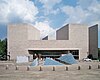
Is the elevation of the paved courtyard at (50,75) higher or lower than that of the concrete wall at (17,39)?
lower

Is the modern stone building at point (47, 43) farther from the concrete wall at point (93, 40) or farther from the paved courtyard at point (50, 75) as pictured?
the paved courtyard at point (50, 75)

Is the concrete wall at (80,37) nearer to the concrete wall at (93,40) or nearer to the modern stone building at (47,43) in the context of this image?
the modern stone building at (47,43)

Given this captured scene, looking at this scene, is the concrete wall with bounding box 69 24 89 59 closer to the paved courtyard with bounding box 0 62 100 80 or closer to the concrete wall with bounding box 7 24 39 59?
the concrete wall with bounding box 7 24 39 59

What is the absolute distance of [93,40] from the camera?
117312mm

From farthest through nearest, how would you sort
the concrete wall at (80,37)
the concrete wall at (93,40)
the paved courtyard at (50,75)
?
the concrete wall at (93,40) < the concrete wall at (80,37) < the paved courtyard at (50,75)

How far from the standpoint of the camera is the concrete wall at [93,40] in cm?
11325

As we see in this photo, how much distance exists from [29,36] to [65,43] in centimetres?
1675

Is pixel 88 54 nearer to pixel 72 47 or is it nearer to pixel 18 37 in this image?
pixel 72 47

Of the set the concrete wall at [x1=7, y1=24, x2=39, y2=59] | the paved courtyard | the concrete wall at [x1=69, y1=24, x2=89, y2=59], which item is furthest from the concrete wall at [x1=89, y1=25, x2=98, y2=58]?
the paved courtyard

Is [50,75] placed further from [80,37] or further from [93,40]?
[93,40]

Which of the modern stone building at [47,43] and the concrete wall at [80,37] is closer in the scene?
the modern stone building at [47,43]

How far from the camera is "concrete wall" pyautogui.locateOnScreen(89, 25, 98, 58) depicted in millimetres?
113250

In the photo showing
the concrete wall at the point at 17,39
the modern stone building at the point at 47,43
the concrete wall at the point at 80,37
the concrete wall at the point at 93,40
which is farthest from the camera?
the concrete wall at the point at 93,40

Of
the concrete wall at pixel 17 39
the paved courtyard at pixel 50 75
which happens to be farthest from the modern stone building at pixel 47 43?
the paved courtyard at pixel 50 75
